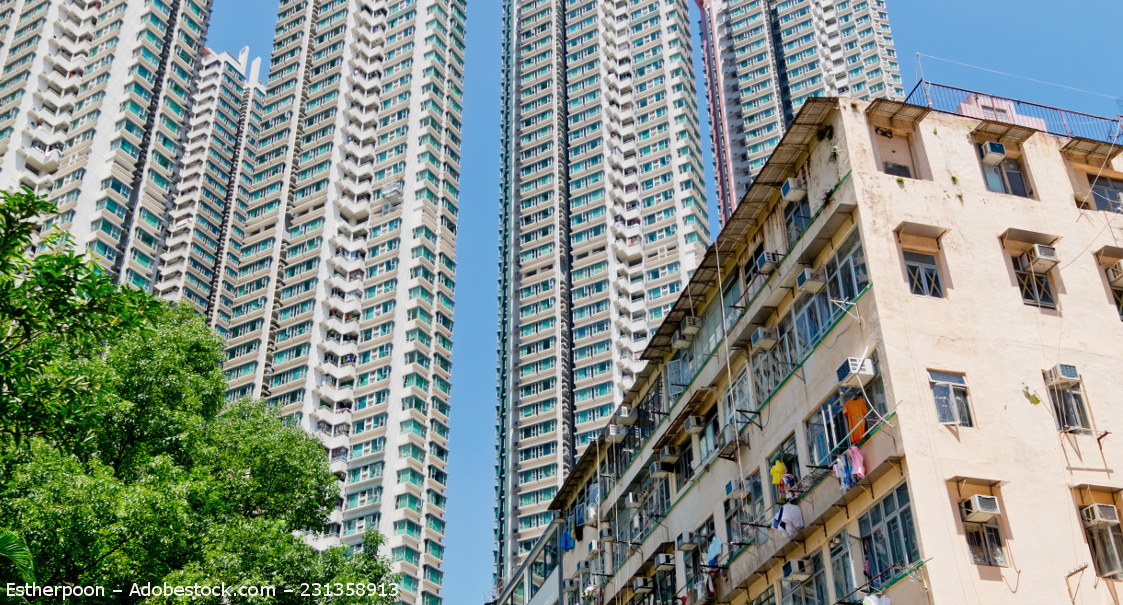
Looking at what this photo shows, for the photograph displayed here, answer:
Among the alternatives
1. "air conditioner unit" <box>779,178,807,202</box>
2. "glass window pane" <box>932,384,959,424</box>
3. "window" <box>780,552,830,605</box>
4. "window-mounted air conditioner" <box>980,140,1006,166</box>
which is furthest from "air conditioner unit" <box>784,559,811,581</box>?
"window-mounted air conditioner" <box>980,140,1006,166</box>

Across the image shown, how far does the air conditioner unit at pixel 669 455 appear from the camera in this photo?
25.5 metres

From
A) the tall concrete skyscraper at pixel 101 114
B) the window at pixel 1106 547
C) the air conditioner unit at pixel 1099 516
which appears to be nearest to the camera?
the window at pixel 1106 547

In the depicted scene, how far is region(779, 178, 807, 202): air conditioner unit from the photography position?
68.0 ft

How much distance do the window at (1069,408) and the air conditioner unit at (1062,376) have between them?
0.32 feet

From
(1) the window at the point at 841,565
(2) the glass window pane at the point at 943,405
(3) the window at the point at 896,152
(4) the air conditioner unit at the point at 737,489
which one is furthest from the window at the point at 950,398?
(4) the air conditioner unit at the point at 737,489

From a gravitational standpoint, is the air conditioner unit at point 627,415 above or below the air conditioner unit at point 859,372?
above

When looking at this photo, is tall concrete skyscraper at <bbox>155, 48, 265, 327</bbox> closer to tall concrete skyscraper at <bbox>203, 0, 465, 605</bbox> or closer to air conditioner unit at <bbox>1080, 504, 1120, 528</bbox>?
tall concrete skyscraper at <bbox>203, 0, 465, 605</bbox>

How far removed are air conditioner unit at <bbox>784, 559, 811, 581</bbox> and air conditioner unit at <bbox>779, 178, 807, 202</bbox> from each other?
7316mm

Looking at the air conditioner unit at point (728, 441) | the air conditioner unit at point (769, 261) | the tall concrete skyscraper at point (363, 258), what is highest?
the tall concrete skyscraper at point (363, 258)

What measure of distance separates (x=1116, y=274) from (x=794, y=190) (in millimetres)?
6296

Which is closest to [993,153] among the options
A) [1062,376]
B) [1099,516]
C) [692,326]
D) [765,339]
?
[1062,376]

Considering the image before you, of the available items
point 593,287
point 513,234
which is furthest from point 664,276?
point 513,234

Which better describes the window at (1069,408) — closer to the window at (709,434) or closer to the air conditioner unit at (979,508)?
the air conditioner unit at (979,508)

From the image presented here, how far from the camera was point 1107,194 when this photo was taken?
20.8 metres
